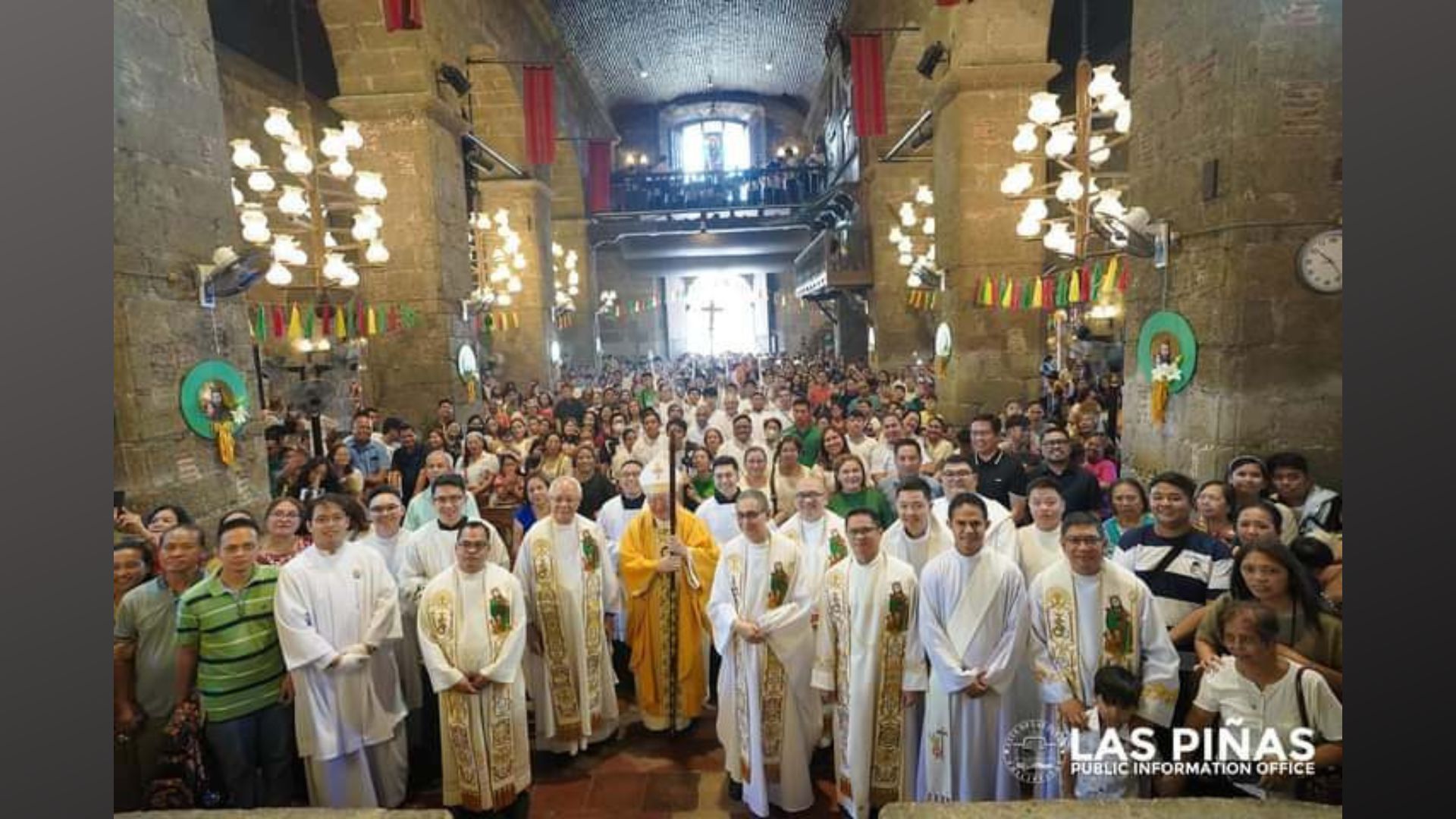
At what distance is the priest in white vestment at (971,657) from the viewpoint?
11.1 feet

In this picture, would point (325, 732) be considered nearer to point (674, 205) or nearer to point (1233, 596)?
point (1233, 596)

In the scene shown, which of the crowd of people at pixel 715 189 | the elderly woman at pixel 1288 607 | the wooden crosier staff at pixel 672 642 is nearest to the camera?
the elderly woman at pixel 1288 607

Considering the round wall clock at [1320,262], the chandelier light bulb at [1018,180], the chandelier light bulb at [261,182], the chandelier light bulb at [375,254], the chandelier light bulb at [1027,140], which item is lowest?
the round wall clock at [1320,262]

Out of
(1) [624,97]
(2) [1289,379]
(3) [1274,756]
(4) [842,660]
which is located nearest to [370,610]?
(4) [842,660]

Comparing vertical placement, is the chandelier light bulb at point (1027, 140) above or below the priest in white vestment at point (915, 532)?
above

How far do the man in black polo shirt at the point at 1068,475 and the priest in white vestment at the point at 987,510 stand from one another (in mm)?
476

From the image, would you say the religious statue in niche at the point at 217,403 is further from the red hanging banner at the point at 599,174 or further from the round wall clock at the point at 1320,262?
the red hanging banner at the point at 599,174

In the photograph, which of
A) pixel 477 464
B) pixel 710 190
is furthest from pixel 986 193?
pixel 710 190

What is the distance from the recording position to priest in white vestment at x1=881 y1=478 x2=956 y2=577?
4.16 m

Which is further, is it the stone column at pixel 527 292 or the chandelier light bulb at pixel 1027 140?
the stone column at pixel 527 292

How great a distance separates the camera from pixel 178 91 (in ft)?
17.5

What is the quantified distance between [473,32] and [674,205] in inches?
492

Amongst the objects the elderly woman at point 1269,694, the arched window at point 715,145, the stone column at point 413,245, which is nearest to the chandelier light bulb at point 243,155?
the stone column at point 413,245

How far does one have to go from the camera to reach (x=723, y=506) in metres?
5.56
